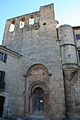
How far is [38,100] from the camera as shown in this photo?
14711 millimetres

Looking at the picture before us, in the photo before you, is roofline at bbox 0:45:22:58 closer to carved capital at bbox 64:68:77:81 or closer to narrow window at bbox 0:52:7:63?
narrow window at bbox 0:52:7:63

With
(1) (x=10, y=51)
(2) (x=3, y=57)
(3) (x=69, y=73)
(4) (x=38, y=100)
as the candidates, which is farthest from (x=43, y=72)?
(2) (x=3, y=57)

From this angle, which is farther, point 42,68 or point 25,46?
point 25,46

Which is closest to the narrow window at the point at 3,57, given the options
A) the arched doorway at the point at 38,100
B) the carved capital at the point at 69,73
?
the arched doorway at the point at 38,100

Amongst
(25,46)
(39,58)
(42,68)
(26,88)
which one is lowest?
(26,88)

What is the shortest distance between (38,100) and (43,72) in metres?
3.33

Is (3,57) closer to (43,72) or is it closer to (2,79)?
(2,79)

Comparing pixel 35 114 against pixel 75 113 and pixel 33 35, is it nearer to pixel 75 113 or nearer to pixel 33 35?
pixel 75 113

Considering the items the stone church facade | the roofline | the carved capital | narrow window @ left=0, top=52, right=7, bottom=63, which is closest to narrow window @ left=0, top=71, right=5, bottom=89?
the stone church facade

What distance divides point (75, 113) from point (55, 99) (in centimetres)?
236

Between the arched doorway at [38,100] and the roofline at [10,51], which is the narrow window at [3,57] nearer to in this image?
the roofline at [10,51]

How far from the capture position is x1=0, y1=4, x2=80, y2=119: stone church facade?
1336 centimetres

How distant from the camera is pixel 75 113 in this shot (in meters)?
12.5

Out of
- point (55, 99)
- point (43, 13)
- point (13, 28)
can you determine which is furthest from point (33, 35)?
point (55, 99)
